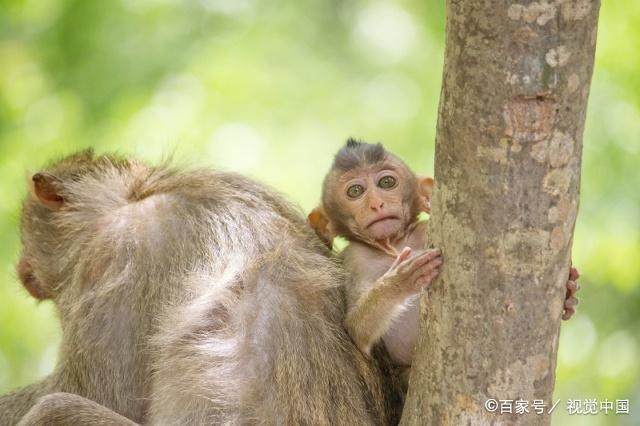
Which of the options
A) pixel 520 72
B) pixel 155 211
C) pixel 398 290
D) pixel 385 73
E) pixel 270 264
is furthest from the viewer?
pixel 385 73

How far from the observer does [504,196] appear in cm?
371

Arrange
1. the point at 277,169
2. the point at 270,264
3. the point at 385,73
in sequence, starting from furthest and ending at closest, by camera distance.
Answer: the point at 385,73 < the point at 277,169 < the point at 270,264

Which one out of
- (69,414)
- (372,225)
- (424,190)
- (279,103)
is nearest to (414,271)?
(372,225)

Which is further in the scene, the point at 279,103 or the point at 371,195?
the point at 279,103

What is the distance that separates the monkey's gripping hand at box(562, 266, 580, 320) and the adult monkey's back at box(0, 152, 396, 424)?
1.01 m

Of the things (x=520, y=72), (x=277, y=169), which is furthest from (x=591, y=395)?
(x=520, y=72)

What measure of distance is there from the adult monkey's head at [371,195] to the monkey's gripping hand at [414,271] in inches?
34.6

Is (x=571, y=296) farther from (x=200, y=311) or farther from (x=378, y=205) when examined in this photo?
(x=200, y=311)

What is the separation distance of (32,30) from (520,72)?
25.4ft

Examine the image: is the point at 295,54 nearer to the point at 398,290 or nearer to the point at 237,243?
the point at 237,243

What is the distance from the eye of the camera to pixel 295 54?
985 centimetres

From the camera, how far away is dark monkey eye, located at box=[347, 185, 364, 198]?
538cm

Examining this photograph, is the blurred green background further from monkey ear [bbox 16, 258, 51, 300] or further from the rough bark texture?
the rough bark texture

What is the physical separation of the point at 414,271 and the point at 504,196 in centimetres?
52
